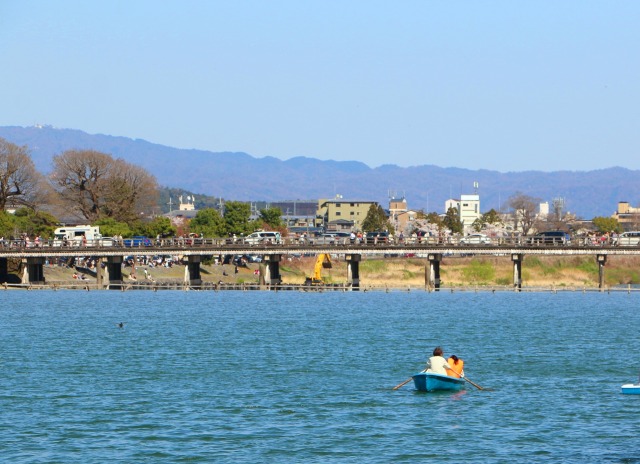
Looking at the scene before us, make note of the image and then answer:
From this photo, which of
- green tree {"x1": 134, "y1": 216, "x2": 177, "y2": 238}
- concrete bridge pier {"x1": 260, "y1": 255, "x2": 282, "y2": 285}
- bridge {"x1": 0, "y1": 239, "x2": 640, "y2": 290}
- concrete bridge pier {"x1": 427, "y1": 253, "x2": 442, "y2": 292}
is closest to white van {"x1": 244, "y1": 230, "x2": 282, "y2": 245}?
concrete bridge pier {"x1": 260, "y1": 255, "x2": 282, "y2": 285}

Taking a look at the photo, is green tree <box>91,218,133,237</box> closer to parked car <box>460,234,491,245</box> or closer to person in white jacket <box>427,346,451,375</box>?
parked car <box>460,234,491,245</box>

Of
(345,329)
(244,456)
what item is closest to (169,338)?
(345,329)

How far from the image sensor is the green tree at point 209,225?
174250 mm

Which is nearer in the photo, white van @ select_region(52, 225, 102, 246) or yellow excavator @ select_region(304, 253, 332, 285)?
yellow excavator @ select_region(304, 253, 332, 285)

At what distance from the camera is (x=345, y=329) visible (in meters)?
80.3

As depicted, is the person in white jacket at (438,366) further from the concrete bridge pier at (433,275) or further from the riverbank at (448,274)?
the riverbank at (448,274)

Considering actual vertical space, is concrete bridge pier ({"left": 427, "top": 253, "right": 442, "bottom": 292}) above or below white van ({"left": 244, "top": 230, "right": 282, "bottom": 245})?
below

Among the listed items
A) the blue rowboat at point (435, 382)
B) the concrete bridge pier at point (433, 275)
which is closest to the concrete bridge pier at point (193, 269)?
the concrete bridge pier at point (433, 275)

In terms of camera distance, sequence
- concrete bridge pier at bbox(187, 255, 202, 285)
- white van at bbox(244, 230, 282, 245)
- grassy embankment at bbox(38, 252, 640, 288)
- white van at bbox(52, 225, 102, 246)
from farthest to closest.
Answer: grassy embankment at bbox(38, 252, 640, 288), white van at bbox(52, 225, 102, 246), white van at bbox(244, 230, 282, 245), concrete bridge pier at bbox(187, 255, 202, 285)

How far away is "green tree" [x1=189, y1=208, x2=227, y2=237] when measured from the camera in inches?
6860

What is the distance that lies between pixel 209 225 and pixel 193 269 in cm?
5354

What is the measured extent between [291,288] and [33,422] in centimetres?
8694

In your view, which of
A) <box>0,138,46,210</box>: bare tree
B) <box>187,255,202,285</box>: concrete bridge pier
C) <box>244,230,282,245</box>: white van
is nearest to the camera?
<box>187,255,202,285</box>: concrete bridge pier

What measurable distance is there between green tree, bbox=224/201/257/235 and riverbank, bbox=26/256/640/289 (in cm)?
1224
